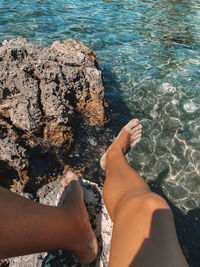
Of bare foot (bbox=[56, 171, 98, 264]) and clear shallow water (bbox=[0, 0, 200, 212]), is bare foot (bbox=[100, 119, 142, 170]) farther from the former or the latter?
bare foot (bbox=[56, 171, 98, 264])

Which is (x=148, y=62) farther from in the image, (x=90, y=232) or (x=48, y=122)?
(x=90, y=232)

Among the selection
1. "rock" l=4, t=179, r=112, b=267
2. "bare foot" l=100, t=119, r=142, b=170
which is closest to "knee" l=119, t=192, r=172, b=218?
"rock" l=4, t=179, r=112, b=267

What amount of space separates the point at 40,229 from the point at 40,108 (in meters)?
2.39

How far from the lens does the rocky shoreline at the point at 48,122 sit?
10.0ft

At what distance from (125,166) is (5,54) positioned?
334 centimetres

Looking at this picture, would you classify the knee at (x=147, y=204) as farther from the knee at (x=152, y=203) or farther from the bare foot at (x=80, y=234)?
the bare foot at (x=80, y=234)

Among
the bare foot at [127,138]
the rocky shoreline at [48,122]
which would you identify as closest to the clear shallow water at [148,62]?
the bare foot at [127,138]

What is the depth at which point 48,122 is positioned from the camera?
140 inches

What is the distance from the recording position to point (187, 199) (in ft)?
11.2

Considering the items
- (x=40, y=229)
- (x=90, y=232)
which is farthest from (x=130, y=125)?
(x=40, y=229)

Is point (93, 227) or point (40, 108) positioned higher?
point (40, 108)

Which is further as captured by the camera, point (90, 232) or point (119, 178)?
point (119, 178)

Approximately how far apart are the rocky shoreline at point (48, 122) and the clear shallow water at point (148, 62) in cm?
84

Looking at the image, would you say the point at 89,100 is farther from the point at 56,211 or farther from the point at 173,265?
the point at 173,265
